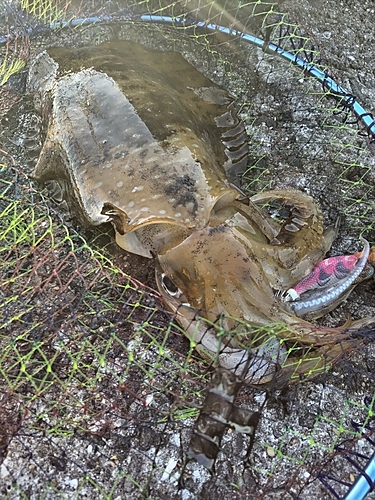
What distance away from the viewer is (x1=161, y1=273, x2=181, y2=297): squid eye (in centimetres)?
309

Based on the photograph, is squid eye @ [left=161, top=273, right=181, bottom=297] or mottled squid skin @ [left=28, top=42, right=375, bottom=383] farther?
squid eye @ [left=161, top=273, right=181, bottom=297]

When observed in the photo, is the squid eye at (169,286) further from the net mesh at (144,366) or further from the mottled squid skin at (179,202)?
the net mesh at (144,366)

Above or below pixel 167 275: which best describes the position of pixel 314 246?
above

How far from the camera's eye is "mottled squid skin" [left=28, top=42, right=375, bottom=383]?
9.13 feet

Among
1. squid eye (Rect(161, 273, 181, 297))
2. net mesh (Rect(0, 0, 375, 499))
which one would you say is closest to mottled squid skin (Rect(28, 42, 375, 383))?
squid eye (Rect(161, 273, 181, 297))

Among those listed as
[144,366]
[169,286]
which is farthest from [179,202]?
[144,366]

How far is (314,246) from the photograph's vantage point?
3.17 metres

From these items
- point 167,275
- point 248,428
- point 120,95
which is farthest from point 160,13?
point 248,428

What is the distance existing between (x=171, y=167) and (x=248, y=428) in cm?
173

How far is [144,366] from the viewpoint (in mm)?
3055

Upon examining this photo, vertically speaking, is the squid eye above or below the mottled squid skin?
below

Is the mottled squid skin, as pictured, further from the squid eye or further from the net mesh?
the net mesh

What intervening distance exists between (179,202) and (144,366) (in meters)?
1.06

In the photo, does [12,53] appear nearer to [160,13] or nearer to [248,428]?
[160,13]
